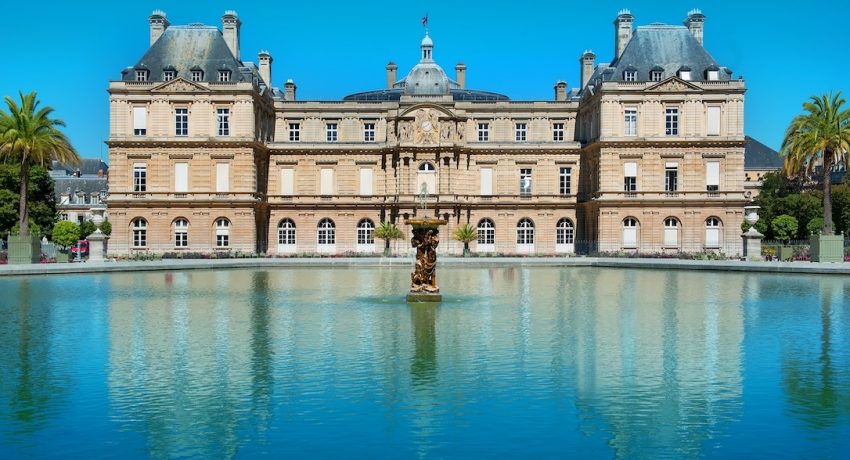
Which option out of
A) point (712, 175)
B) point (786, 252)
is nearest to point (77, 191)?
point (712, 175)

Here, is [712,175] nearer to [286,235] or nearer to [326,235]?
[326,235]

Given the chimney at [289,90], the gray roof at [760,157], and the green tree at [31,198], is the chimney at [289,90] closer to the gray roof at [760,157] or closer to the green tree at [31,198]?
the green tree at [31,198]

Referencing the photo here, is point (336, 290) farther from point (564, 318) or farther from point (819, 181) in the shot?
point (819, 181)

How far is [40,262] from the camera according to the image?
157 ft

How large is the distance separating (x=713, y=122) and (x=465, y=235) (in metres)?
18.1

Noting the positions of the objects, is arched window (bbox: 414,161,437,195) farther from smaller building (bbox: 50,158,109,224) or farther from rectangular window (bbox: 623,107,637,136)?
smaller building (bbox: 50,158,109,224)

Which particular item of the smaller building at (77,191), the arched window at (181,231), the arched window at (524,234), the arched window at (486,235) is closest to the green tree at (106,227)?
the arched window at (181,231)

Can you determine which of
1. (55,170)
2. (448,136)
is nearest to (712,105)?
(448,136)

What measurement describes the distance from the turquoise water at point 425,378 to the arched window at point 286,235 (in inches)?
1425

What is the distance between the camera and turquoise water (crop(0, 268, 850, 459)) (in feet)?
35.0

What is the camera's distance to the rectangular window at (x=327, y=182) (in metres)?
62.7

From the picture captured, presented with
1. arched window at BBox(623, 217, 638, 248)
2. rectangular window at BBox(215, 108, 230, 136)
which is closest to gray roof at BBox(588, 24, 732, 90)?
arched window at BBox(623, 217, 638, 248)

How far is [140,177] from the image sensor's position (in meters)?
58.3

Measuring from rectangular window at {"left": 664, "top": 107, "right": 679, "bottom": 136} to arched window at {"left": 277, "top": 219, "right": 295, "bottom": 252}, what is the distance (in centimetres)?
2683
